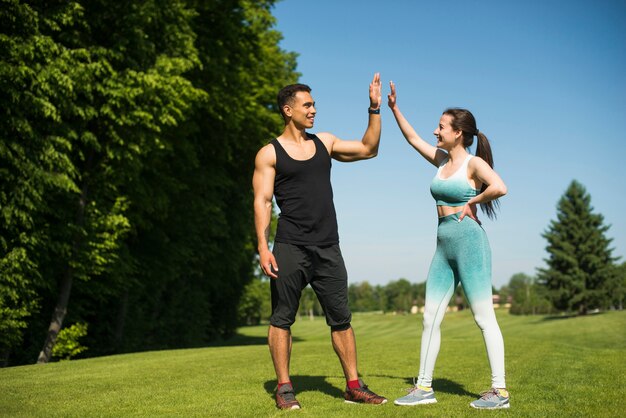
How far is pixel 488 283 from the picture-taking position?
5418 mm

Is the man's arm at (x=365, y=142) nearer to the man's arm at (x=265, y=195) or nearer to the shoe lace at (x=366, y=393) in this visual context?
the man's arm at (x=265, y=195)

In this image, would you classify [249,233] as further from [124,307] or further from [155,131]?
[155,131]

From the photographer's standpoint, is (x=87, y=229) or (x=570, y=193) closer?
(x=87, y=229)

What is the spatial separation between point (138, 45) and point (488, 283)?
1300 cm

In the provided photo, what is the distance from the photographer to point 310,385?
7.00 meters

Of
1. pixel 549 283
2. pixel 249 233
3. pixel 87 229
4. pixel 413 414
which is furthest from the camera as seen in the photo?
pixel 549 283

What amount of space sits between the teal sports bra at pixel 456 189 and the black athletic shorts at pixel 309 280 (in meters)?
1.08

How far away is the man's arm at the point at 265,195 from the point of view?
18.4ft

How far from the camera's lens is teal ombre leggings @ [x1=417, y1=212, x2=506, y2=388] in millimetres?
5387

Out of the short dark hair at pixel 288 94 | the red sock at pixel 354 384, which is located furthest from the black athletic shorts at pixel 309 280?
the short dark hair at pixel 288 94

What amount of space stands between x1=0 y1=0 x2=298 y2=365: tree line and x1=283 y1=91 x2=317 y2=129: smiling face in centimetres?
908

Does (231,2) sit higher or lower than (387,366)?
higher

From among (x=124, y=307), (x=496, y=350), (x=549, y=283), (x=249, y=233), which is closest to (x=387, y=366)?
(x=496, y=350)

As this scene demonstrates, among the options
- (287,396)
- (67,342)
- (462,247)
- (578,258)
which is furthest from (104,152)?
(578,258)
